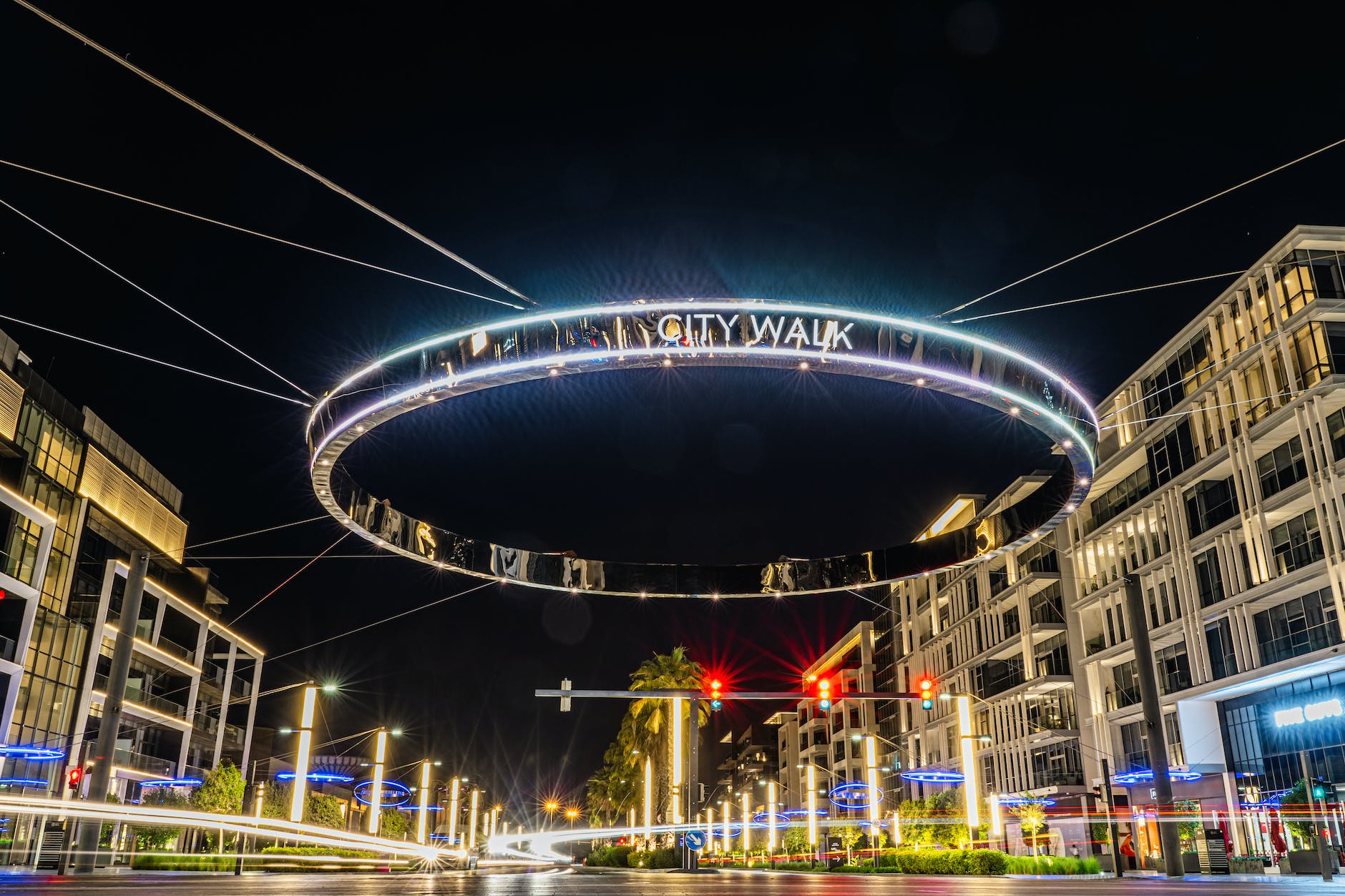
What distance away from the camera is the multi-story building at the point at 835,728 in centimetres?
11319

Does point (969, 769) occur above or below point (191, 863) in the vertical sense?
above

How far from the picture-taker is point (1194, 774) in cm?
5059

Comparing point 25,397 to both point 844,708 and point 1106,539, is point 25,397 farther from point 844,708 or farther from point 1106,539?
point 844,708

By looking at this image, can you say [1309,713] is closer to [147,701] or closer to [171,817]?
[171,817]

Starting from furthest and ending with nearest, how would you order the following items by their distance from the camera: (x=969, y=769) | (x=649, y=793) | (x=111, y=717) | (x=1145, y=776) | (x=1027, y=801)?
(x=1027, y=801), (x=649, y=793), (x=1145, y=776), (x=969, y=769), (x=111, y=717)

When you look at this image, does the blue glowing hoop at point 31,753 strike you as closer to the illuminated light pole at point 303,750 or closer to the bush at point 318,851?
the bush at point 318,851

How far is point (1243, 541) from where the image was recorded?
50062 mm

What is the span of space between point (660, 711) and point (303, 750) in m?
33.7

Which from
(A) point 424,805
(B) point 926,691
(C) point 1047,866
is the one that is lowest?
(C) point 1047,866

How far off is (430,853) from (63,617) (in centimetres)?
2360

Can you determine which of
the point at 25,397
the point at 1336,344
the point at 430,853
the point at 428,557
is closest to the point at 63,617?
the point at 25,397

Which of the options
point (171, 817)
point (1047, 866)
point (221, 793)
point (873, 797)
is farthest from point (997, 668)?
point (171, 817)

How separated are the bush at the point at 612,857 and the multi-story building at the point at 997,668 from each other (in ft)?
57.1

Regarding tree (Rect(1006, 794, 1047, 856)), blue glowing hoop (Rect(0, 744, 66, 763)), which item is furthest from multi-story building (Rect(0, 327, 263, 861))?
tree (Rect(1006, 794, 1047, 856))
